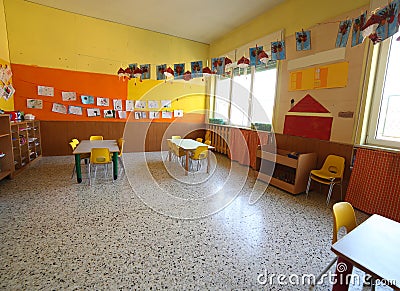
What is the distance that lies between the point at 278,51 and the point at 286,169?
7.47 ft

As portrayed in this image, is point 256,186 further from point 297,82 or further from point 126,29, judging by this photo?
point 126,29

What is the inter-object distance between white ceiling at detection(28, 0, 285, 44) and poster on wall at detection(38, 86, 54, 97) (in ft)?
6.12

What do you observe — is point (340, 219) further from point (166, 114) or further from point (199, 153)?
point (166, 114)

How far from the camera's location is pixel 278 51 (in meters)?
3.77

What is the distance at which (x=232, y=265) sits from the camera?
1.73 meters

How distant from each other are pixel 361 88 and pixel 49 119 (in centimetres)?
652

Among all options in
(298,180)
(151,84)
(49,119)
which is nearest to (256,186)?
(298,180)

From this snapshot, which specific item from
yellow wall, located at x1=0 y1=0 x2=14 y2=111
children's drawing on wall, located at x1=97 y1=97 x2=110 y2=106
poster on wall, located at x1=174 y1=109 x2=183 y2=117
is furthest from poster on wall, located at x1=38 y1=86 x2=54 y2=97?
poster on wall, located at x1=174 y1=109 x2=183 y2=117

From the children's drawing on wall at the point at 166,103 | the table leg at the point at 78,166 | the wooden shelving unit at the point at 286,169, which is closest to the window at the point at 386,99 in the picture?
the wooden shelving unit at the point at 286,169

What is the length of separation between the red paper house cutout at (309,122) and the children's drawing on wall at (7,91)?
582cm

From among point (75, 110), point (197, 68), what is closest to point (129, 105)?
point (75, 110)

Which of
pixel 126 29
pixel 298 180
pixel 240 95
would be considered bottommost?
pixel 298 180

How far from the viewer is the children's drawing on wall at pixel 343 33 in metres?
2.64

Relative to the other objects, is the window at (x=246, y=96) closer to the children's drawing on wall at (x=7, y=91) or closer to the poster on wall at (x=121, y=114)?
the poster on wall at (x=121, y=114)
